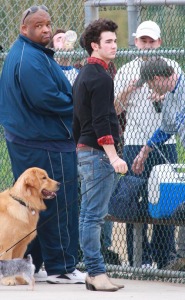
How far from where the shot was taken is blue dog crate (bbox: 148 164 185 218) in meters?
7.65

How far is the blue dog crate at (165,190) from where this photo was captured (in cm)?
765

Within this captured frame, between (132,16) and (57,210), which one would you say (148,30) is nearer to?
(132,16)

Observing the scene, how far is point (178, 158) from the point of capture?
27.3ft

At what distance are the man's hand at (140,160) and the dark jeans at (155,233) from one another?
0.14 ft

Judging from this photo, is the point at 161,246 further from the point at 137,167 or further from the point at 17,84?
the point at 17,84

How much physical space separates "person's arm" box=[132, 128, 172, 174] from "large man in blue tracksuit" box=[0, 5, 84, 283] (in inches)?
21.8

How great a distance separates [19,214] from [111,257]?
1.22 metres

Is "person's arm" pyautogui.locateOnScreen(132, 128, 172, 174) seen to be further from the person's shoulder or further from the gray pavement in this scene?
the gray pavement

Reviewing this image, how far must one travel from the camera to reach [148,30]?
327 inches

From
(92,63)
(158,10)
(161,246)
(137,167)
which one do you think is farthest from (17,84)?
(158,10)

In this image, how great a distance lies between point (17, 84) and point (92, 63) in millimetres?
701

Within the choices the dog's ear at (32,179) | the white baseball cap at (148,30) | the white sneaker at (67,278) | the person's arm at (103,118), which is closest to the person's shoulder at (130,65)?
the white baseball cap at (148,30)
